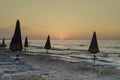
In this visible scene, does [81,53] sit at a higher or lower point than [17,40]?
lower

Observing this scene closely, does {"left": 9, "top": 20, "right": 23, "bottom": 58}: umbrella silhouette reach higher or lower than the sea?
higher

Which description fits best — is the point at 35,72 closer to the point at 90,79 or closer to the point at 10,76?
the point at 10,76

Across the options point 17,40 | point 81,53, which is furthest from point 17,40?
point 81,53

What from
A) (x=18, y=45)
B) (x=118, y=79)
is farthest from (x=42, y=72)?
(x=118, y=79)

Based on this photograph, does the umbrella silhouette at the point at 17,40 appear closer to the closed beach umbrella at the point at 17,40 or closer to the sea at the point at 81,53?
the closed beach umbrella at the point at 17,40

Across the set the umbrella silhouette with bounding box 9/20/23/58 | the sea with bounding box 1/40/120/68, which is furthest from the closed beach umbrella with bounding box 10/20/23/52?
the sea with bounding box 1/40/120/68

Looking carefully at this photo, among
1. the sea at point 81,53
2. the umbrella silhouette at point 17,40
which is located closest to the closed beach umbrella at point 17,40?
the umbrella silhouette at point 17,40

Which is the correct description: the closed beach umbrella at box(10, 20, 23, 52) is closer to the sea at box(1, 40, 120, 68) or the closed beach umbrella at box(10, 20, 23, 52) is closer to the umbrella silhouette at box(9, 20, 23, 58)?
the umbrella silhouette at box(9, 20, 23, 58)

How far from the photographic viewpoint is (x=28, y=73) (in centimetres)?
934

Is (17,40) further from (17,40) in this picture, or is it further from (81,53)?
(81,53)

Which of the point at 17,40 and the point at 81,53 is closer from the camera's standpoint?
the point at 17,40

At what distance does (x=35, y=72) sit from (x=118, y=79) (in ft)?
19.1

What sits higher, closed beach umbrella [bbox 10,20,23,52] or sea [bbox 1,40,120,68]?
closed beach umbrella [bbox 10,20,23,52]

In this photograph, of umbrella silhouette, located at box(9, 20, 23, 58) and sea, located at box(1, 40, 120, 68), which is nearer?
umbrella silhouette, located at box(9, 20, 23, 58)
